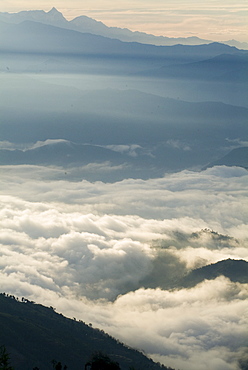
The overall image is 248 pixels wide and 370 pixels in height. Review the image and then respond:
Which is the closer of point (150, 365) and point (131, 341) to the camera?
point (150, 365)

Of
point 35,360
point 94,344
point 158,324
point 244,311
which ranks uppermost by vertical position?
point 244,311

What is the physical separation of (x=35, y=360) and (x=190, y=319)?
251ft

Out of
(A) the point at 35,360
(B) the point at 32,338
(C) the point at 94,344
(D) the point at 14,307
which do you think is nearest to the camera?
(A) the point at 35,360

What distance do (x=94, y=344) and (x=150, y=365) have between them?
18.2m

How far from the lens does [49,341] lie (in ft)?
477

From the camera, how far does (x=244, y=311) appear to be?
19375cm

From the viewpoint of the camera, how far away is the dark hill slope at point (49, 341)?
13725 centimetres

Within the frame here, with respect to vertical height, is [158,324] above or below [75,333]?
above

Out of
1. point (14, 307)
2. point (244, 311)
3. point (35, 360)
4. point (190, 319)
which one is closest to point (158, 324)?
point (190, 319)

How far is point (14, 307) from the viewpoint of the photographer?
170 meters

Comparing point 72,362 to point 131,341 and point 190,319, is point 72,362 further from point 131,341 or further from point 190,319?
point 190,319

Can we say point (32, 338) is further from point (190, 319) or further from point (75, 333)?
point (190, 319)

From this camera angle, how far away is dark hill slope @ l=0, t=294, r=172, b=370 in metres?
137

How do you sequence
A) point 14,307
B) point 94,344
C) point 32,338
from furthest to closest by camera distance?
point 14,307
point 94,344
point 32,338
